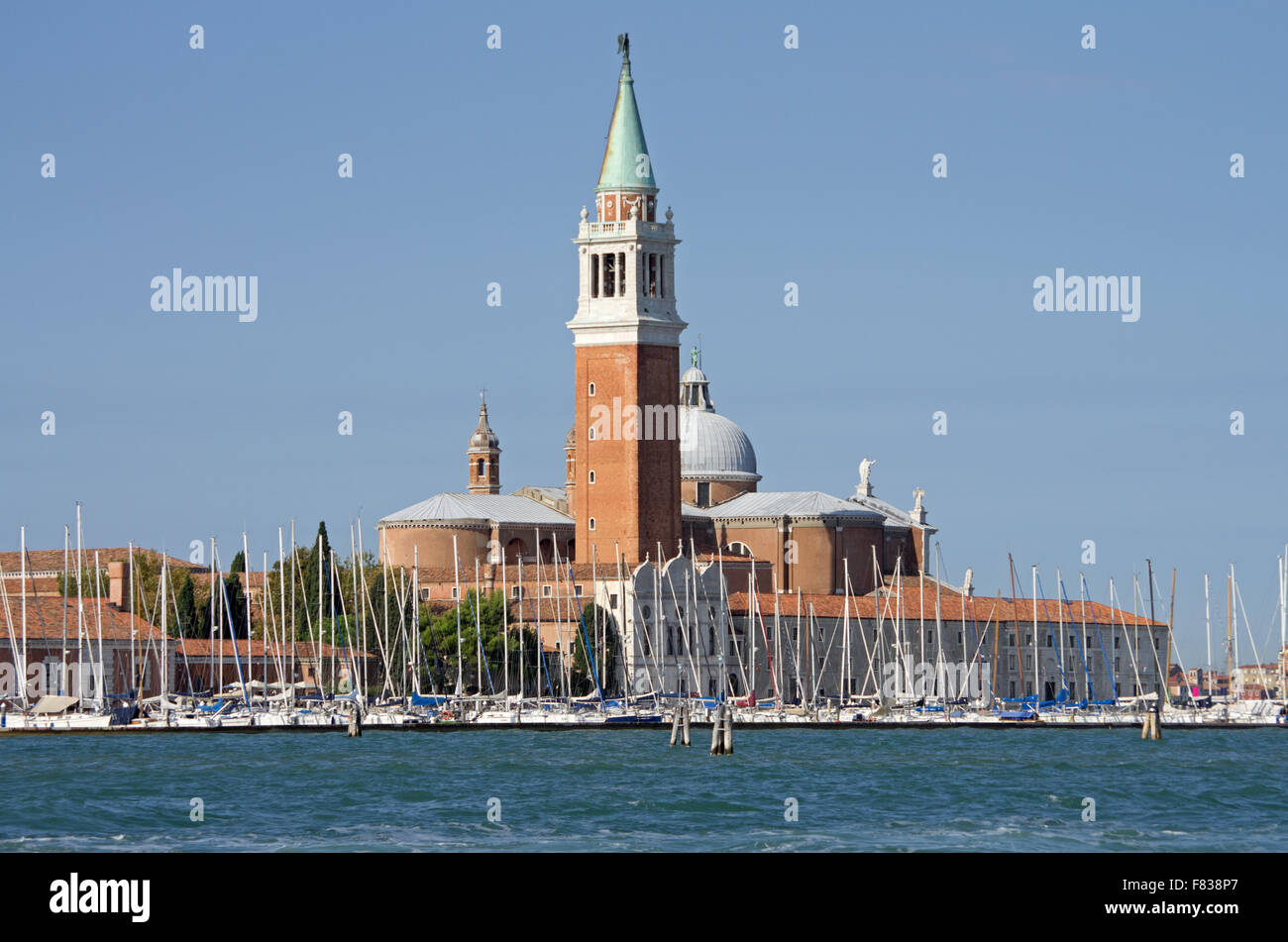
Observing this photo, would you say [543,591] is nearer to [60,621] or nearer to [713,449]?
[713,449]

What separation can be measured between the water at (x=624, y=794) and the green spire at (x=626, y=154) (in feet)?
79.4

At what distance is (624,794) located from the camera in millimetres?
33281

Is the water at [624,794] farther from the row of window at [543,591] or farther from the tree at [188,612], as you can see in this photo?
the row of window at [543,591]

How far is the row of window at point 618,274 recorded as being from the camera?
72312mm

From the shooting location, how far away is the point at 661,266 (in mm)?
72875

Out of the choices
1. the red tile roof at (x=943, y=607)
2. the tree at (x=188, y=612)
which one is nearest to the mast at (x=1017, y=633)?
the red tile roof at (x=943, y=607)

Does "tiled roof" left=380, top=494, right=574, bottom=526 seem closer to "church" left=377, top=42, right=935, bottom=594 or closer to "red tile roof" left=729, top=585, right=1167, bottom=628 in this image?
"church" left=377, top=42, right=935, bottom=594

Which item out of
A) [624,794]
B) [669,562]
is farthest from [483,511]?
[624,794]

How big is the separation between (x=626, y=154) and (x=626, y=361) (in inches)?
249

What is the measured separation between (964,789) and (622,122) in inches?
1552
